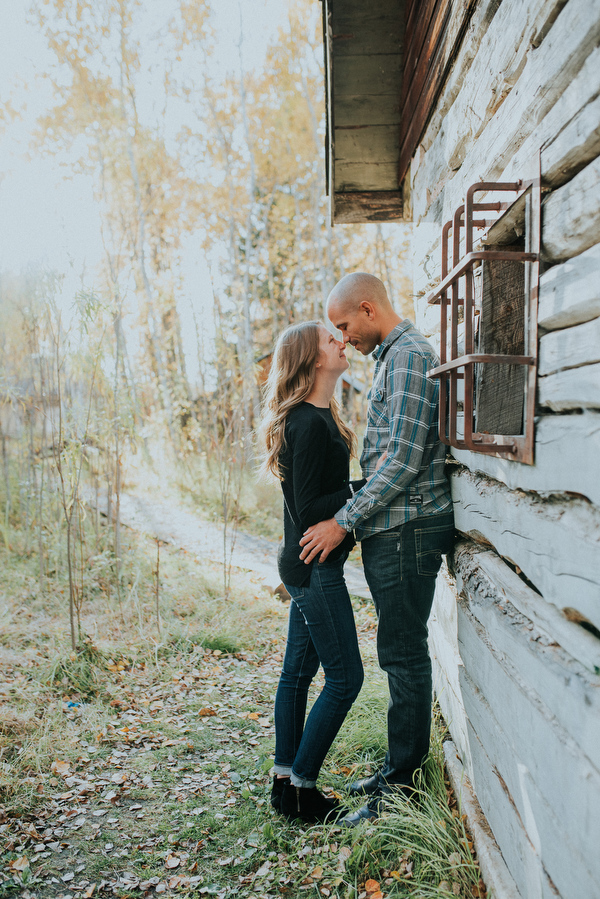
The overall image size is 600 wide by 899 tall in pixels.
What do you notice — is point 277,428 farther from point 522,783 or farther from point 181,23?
point 181,23

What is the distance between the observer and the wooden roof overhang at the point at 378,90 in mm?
3143

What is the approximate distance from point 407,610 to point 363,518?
0.44 meters

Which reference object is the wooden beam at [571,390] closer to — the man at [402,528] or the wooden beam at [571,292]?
the wooden beam at [571,292]

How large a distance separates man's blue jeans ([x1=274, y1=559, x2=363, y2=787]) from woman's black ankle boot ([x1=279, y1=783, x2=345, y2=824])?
0.18 ft

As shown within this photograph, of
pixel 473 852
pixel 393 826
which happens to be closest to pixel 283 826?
pixel 393 826

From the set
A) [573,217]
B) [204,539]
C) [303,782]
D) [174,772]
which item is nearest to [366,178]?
[573,217]

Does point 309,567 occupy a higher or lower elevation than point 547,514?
lower

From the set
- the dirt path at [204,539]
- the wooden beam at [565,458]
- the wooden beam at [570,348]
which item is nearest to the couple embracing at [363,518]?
the wooden beam at [565,458]

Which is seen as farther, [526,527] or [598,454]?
[526,527]

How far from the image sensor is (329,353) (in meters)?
2.63

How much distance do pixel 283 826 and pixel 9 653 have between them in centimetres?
276

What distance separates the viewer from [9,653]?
4406 millimetres

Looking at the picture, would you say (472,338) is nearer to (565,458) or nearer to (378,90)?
(565,458)

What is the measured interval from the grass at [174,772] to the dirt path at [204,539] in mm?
1239
